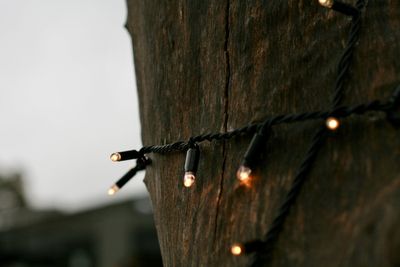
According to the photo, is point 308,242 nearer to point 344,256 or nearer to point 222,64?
point 344,256

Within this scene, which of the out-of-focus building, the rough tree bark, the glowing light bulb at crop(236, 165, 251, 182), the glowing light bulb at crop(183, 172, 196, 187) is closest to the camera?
the rough tree bark

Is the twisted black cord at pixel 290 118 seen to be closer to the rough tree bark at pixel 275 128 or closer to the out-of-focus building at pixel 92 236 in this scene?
the rough tree bark at pixel 275 128

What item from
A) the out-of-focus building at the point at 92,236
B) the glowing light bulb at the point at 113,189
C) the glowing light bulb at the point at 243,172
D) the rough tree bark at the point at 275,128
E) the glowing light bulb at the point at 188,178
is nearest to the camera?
the rough tree bark at the point at 275,128

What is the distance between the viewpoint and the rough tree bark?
884mm

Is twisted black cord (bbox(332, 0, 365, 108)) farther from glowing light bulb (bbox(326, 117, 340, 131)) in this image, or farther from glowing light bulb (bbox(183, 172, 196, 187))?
glowing light bulb (bbox(183, 172, 196, 187))

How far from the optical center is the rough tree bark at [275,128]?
2.90 ft

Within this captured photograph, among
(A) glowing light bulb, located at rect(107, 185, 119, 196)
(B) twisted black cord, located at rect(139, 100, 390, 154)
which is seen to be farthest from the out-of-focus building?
(B) twisted black cord, located at rect(139, 100, 390, 154)

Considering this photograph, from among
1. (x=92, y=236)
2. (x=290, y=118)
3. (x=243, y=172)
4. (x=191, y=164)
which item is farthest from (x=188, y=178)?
(x=92, y=236)

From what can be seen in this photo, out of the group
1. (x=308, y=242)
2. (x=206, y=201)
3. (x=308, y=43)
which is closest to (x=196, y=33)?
(x=308, y=43)

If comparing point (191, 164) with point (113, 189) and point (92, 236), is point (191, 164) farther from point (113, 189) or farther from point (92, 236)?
point (92, 236)

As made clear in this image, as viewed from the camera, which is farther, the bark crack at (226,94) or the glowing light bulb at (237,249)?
the bark crack at (226,94)

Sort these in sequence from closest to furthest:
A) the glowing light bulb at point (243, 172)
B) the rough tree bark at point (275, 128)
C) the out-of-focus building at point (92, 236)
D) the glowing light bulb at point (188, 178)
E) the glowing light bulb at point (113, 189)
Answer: the rough tree bark at point (275, 128)
the glowing light bulb at point (243, 172)
the glowing light bulb at point (188, 178)
the glowing light bulb at point (113, 189)
the out-of-focus building at point (92, 236)

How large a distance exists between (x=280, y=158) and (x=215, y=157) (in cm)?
17

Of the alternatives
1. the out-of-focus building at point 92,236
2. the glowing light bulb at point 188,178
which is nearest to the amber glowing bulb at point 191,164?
the glowing light bulb at point 188,178
